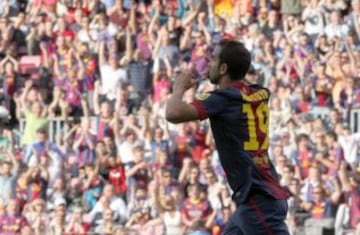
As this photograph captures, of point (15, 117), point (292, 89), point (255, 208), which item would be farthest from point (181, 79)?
point (15, 117)

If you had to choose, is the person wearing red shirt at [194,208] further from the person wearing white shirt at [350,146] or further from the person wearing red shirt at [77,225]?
the person wearing white shirt at [350,146]

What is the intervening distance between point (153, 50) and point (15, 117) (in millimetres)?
2026

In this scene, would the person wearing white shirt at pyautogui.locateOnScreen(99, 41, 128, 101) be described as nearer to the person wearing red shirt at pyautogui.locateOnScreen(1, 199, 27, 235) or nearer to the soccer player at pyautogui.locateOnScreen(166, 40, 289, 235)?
the person wearing red shirt at pyautogui.locateOnScreen(1, 199, 27, 235)

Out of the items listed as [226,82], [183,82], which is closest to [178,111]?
[183,82]

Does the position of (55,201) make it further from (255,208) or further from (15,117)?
(255,208)

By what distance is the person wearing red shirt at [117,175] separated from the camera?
16422mm

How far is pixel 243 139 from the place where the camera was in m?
8.09

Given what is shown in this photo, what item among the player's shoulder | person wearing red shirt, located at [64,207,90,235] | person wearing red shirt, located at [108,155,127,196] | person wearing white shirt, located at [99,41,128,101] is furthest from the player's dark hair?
person wearing white shirt, located at [99,41,128,101]

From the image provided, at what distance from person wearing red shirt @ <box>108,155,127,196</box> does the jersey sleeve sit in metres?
8.37

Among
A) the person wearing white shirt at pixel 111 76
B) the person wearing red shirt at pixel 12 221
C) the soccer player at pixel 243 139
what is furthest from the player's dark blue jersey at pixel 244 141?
the person wearing white shirt at pixel 111 76

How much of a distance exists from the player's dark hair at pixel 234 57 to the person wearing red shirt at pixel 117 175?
834cm

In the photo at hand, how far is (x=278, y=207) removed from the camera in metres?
8.19

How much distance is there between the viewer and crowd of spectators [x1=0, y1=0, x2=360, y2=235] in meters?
15.3

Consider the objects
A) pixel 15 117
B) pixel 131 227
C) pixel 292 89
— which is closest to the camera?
pixel 131 227
